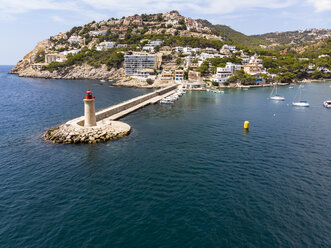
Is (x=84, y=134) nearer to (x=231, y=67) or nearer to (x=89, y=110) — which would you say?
(x=89, y=110)

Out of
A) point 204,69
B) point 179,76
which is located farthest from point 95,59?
point 204,69

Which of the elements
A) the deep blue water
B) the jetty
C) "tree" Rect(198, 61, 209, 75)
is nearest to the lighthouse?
the jetty

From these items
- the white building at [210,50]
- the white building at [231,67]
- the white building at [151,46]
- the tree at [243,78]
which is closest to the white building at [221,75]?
the white building at [231,67]

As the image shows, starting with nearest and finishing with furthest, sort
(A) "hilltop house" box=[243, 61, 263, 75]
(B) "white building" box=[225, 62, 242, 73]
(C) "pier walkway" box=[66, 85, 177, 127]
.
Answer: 1. (C) "pier walkway" box=[66, 85, 177, 127]
2. (B) "white building" box=[225, 62, 242, 73]
3. (A) "hilltop house" box=[243, 61, 263, 75]

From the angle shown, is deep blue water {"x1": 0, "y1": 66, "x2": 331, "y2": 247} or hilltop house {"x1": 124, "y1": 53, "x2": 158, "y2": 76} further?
hilltop house {"x1": 124, "y1": 53, "x2": 158, "y2": 76}

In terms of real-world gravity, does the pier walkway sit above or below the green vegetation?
below

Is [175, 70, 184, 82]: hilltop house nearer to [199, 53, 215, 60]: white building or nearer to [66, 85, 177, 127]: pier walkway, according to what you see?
[199, 53, 215, 60]: white building

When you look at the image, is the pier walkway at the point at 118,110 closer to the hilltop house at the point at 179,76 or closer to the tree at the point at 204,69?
the hilltop house at the point at 179,76
